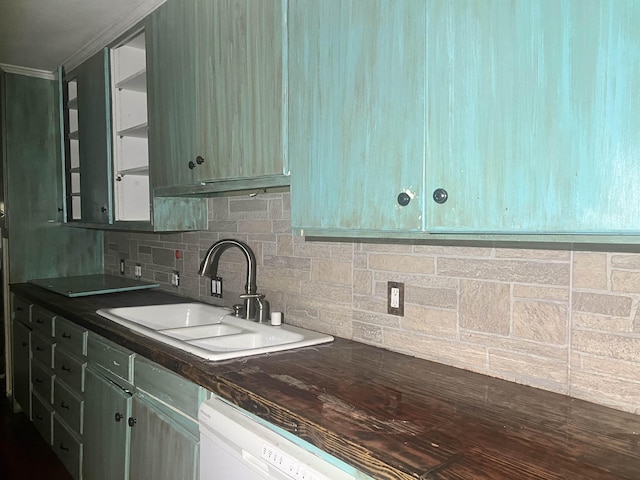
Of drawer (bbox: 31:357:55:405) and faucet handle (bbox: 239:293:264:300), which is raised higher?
faucet handle (bbox: 239:293:264:300)

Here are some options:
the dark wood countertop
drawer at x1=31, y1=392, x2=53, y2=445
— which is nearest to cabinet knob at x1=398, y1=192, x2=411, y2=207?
the dark wood countertop

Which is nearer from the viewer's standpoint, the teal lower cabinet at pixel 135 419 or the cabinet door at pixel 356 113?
the cabinet door at pixel 356 113

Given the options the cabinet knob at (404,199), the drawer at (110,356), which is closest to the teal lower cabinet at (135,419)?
the drawer at (110,356)

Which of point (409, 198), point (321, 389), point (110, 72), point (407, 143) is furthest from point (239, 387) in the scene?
point (110, 72)

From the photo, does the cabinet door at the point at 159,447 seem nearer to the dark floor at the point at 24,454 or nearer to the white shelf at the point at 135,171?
the dark floor at the point at 24,454

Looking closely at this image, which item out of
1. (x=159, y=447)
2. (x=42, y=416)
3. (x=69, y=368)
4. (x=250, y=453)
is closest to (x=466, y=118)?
(x=250, y=453)

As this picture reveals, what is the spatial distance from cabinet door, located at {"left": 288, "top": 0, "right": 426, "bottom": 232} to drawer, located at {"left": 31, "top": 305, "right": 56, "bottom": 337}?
1.96 metres

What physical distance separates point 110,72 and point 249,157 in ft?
5.26

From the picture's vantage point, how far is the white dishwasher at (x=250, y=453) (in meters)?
1.15

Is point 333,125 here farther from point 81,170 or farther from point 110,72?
point 81,170

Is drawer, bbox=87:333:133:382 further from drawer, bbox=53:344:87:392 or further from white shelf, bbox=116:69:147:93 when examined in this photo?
white shelf, bbox=116:69:147:93

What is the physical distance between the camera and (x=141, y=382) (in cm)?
195

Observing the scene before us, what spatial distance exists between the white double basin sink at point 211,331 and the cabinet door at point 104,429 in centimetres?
29

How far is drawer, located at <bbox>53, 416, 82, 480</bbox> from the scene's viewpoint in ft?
8.46
